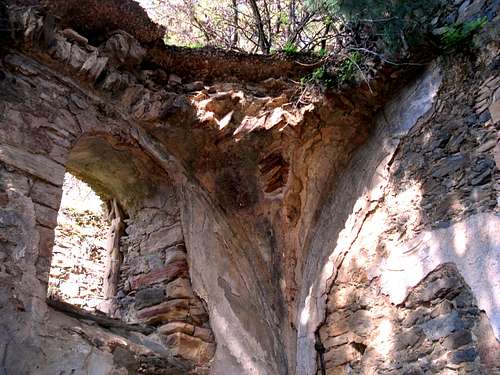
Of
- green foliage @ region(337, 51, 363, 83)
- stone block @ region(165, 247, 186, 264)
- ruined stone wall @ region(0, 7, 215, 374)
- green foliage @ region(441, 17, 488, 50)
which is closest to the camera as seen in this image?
ruined stone wall @ region(0, 7, 215, 374)

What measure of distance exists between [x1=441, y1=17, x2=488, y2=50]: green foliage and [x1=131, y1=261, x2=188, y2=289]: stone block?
8.32 ft

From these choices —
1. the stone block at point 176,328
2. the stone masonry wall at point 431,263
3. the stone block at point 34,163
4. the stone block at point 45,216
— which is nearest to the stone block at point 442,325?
the stone masonry wall at point 431,263

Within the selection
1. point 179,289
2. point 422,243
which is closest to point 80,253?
point 179,289

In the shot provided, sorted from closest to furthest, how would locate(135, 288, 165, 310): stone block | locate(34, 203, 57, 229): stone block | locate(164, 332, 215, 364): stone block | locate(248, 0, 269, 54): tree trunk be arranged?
1. locate(34, 203, 57, 229): stone block
2. locate(164, 332, 215, 364): stone block
3. locate(135, 288, 165, 310): stone block
4. locate(248, 0, 269, 54): tree trunk

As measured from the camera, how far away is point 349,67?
4.51m

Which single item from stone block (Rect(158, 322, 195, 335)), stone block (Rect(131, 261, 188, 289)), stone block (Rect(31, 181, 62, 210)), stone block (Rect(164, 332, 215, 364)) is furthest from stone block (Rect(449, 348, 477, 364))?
stone block (Rect(31, 181, 62, 210))

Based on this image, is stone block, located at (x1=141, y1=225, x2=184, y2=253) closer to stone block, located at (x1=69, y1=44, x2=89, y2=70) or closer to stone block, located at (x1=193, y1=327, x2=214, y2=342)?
stone block, located at (x1=193, y1=327, x2=214, y2=342)

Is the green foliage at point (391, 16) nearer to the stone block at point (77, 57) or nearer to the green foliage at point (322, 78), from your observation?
the green foliage at point (322, 78)

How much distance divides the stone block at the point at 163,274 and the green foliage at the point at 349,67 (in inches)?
75.2

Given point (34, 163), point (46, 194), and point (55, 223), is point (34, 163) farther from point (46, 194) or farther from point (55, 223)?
point (55, 223)

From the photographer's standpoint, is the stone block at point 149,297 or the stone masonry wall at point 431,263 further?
the stone block at point 149,297

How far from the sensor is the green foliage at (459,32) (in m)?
4.07

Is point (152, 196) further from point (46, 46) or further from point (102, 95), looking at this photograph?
point (46, 46)

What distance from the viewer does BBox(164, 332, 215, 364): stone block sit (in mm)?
3932
